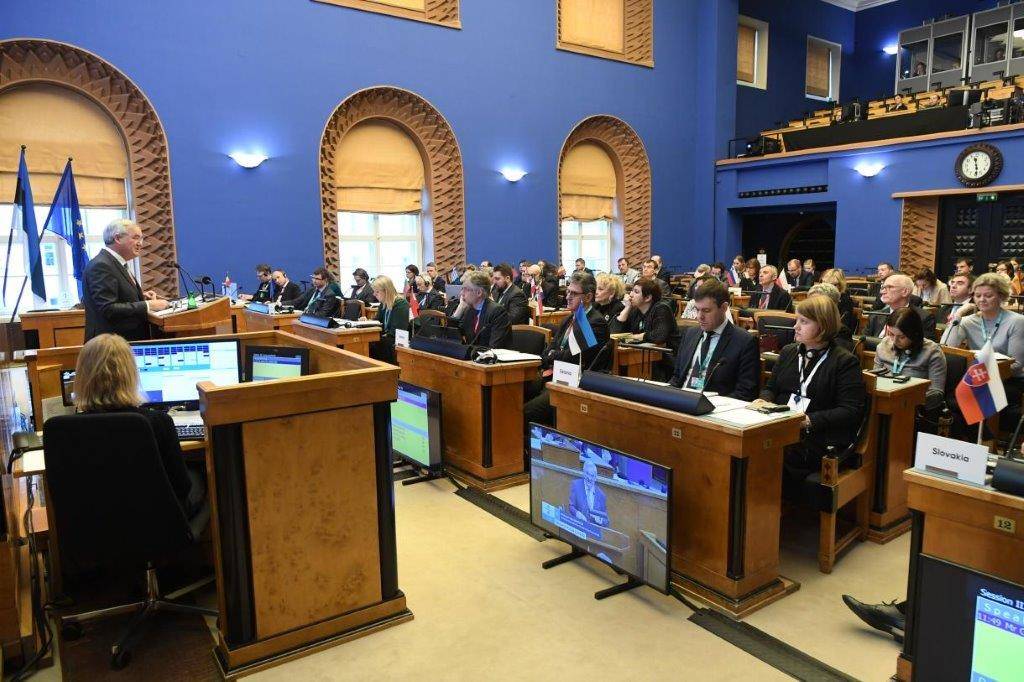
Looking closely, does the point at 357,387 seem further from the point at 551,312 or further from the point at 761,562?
the point at 551,312

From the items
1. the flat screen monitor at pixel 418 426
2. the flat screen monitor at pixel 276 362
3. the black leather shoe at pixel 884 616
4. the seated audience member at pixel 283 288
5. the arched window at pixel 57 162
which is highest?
the arched window at pixel 57 162

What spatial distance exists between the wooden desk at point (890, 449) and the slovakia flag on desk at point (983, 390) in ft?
3.53

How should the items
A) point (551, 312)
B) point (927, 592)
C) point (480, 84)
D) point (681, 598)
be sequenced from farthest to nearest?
point (480, 84) < point (551, 312) < point (681, 598) < point (927, 592)

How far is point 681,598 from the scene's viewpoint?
9.80 feet

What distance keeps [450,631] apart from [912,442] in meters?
2.65

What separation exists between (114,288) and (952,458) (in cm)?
406

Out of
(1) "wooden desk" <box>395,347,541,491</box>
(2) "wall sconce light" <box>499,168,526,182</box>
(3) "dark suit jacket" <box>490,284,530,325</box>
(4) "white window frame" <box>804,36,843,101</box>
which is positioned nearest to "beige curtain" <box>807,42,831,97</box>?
(4) "white window frame" <box>804,36,843,101</box>

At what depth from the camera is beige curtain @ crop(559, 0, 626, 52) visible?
12.7m

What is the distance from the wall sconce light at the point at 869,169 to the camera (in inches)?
470

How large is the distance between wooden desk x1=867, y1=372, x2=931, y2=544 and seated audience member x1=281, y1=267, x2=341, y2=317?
5.34 metres

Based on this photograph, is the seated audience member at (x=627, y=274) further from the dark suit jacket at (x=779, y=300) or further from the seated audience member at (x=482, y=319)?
the seated audience member at (x=482, y=319)

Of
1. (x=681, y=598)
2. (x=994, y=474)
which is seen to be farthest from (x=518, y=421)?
(x=994, y=474)

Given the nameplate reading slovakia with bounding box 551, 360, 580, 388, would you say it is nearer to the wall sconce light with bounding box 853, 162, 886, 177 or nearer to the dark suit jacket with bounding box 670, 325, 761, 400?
the dark suit jacket with bounding box 670, 325, 761, 400

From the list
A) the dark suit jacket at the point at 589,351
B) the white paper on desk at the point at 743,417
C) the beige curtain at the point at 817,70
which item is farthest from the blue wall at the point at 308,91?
the white paper on desk at the point at 743,417
